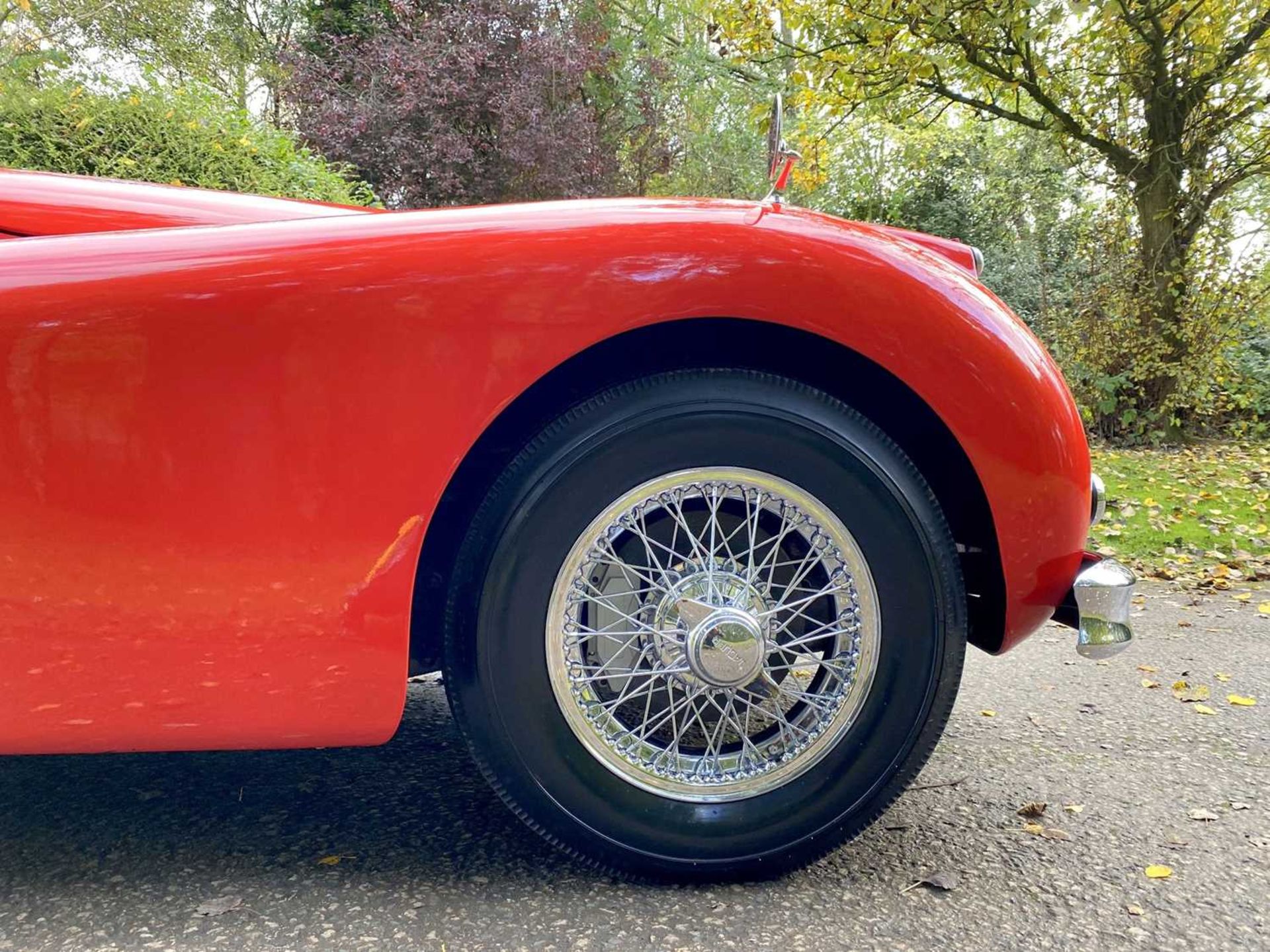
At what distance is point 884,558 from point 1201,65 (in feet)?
26.6

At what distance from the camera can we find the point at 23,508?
1.31 m

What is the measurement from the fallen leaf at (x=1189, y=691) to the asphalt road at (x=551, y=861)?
26 centimetres

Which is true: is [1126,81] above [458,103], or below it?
above

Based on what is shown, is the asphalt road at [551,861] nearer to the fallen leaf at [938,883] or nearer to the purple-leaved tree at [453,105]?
the fallen leaf at [938,883]

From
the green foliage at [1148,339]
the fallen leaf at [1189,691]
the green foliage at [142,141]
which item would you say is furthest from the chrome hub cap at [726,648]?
the green foliage at [1148,339]

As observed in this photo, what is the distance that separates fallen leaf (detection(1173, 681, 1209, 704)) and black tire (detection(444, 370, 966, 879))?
4.86 feet

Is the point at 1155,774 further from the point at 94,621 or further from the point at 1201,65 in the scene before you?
the point at 1201,65

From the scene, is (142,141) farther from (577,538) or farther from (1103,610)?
(1103,610)

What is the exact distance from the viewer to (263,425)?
4.41 feet

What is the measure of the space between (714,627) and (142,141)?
4.69 metres

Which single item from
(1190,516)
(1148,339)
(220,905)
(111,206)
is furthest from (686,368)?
(1148,339)

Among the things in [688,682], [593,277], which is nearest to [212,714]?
[688,682]

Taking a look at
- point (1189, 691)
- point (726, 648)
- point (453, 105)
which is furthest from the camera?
point (453, 105)

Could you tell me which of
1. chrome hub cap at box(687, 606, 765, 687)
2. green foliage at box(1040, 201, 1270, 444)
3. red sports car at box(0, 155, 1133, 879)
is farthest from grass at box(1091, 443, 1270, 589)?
chrome hub cap at box(687, 606, 765, 687)
